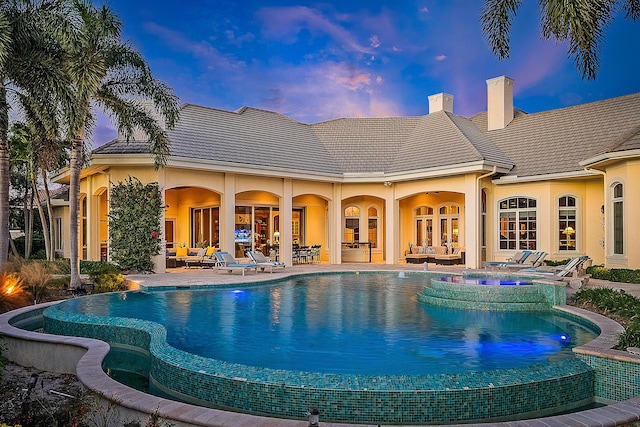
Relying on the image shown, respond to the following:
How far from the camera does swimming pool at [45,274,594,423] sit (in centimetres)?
521

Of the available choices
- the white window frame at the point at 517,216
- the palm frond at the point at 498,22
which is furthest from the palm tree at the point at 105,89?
the white window frame at the point at 517,216

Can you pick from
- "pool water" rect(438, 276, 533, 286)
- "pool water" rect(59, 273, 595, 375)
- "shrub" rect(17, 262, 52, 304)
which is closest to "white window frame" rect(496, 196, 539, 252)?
"pool water" rect(438, 276, 533, 286)

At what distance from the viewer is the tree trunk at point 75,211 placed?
13.4 m

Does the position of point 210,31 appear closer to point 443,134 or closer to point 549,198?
point 443,134

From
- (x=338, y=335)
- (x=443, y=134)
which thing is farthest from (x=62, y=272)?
(x=443, y=134)

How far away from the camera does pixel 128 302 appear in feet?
39.1

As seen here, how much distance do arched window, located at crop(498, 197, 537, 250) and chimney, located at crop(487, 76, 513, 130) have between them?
5128mm

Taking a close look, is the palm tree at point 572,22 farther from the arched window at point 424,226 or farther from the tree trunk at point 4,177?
the arched window at point 424,226

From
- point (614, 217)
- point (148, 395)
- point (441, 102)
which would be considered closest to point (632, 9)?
point (614, 217)

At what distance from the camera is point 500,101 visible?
78.9ft

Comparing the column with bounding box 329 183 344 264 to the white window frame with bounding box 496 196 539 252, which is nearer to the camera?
the white window frame with bounding box 496 196 539 252

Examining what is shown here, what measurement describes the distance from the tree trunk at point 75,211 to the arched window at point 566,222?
56.5 feet

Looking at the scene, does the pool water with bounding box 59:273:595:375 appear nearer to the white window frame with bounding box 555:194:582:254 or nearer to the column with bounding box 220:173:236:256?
the column with bounding box 220:173:236:256

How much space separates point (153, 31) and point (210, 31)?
265 cm
